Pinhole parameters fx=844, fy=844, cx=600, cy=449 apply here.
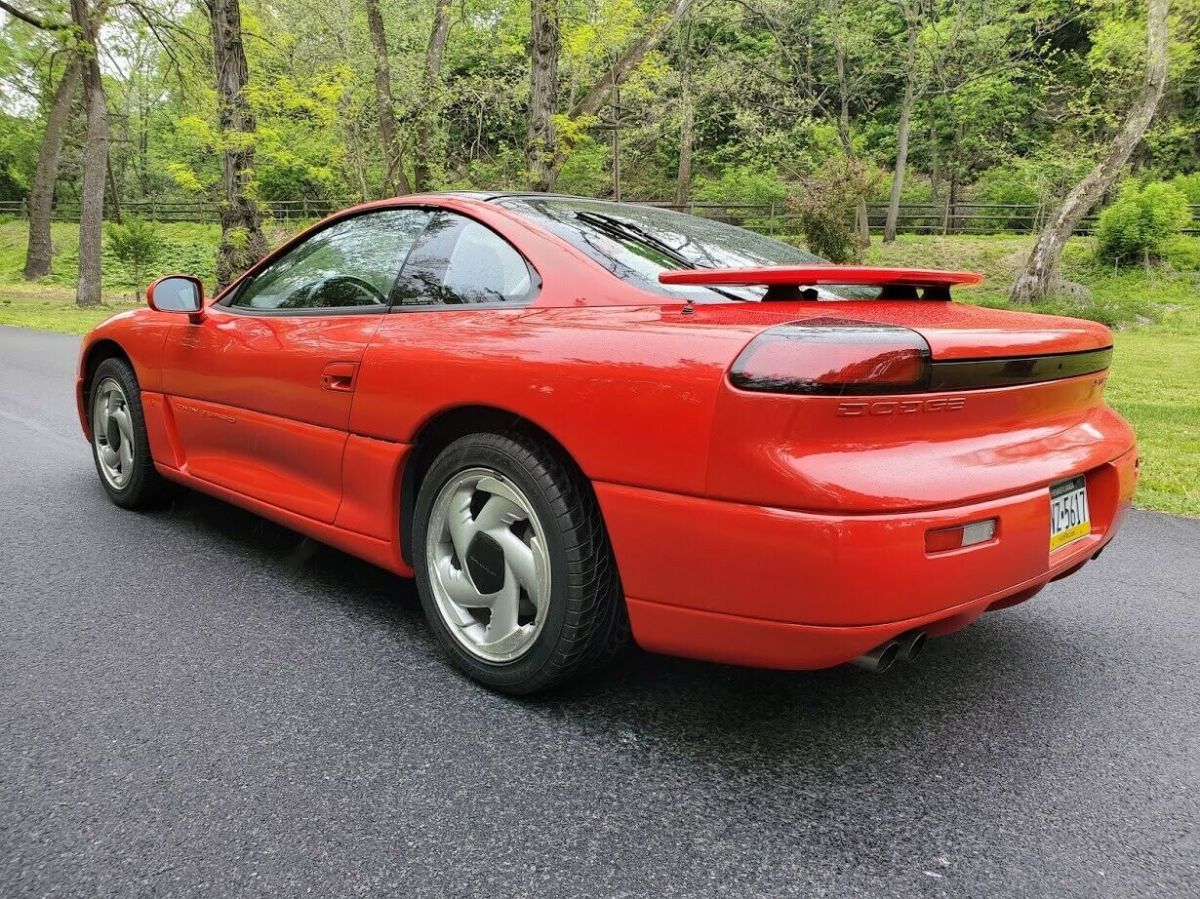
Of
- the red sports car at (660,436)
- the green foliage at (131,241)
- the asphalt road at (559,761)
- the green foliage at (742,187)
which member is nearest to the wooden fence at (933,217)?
the green foliage at (742,187)

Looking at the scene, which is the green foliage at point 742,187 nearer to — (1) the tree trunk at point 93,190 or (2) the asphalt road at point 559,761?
(1) the tree trunk at point 93,190

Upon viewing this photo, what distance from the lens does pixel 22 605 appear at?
2807 mm

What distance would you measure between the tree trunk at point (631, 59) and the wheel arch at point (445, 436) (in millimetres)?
11742

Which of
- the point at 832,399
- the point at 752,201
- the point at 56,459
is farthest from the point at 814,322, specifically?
the point at 752,201

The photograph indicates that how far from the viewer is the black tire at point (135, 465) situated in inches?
147

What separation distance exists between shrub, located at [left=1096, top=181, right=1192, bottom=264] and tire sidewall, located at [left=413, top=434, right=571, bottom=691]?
23.5 metres

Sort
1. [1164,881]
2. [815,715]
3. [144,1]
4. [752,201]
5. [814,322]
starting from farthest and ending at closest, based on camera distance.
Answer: [752,201], [144,1], [815,715], [814,322], [1164,881]

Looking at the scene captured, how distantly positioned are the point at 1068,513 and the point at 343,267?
94.4 inches

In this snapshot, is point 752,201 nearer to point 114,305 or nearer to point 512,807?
point 114,305

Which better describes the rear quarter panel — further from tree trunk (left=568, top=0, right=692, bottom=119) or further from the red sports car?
tree trunk (left=568, top=0, right=692, bottom=119)

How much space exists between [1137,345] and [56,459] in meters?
14.6

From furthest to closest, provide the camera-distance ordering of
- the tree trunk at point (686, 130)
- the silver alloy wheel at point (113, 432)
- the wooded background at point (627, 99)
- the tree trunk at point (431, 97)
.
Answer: the tree trunk at point (686, 130) < the tree trunk at point (431, 97) < the wooded background at point (627, 99) < the silver alloy wheel at point (113, 432)

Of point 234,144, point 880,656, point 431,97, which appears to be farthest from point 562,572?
point 431,97

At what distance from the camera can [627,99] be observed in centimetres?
2467
